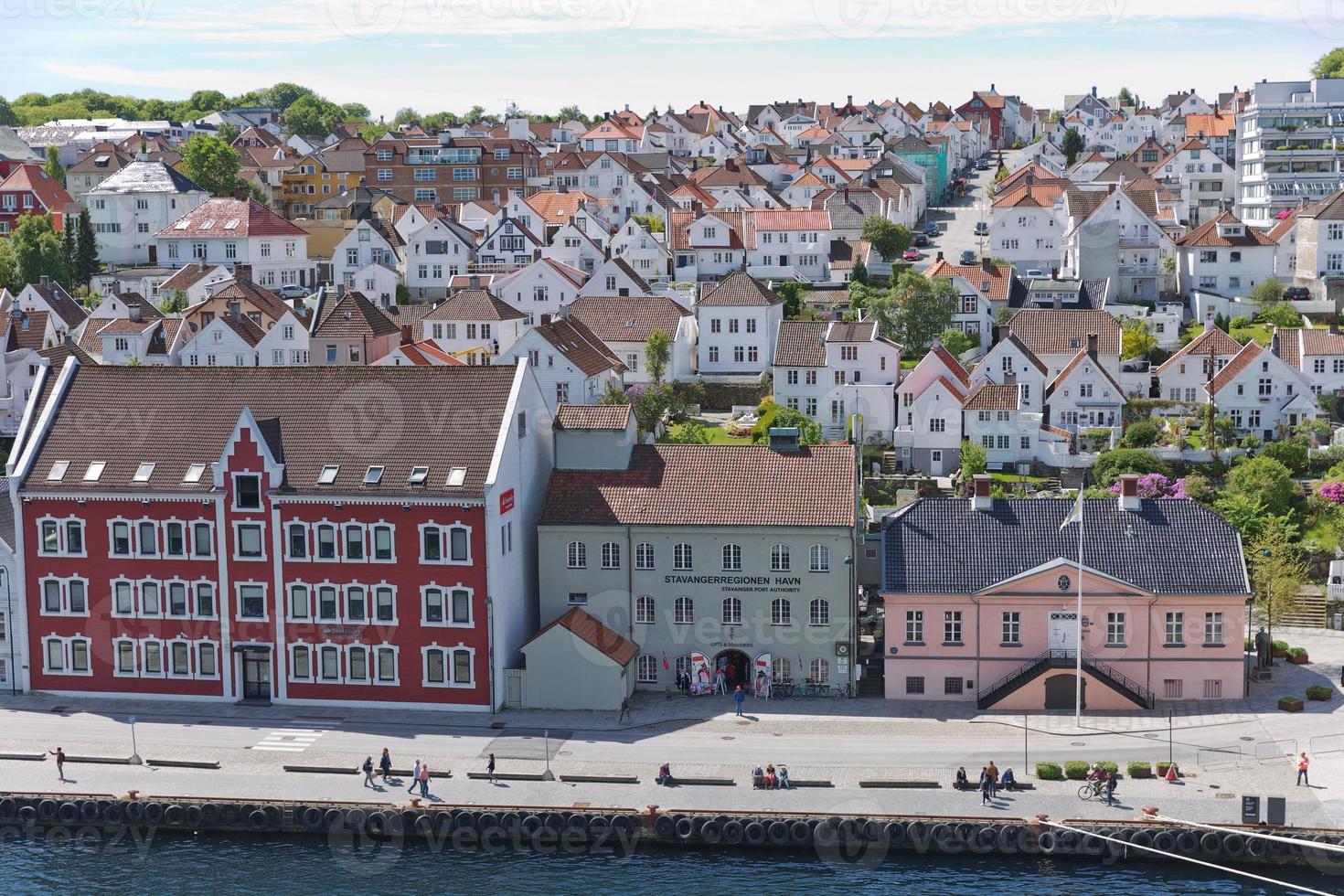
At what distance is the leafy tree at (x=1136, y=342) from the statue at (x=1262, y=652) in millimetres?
39514

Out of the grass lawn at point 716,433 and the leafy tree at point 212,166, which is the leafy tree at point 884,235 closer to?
the grass lawn at point 716,433

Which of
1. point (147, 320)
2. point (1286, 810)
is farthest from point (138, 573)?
point (147, 320)

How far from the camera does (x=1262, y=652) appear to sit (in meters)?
65.6

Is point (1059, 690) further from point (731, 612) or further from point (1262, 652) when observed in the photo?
point (731, 612)

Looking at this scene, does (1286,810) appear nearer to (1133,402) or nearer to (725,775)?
(725,775)

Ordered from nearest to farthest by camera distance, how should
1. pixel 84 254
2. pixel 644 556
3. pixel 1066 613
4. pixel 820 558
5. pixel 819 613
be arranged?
pixel 1066 613 → pixel 820 558 → pixel 819 613 → pixel 644 556 → pixel 84 254

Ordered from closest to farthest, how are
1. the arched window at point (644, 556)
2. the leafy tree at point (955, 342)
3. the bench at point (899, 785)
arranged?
1. the bench at point (899, 785)
2. the arched window at point (644, 556)
3. the leafy tree at point (955, 342)

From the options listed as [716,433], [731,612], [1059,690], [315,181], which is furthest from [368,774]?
[315,181]

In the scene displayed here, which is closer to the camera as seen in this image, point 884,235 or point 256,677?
point 256,677

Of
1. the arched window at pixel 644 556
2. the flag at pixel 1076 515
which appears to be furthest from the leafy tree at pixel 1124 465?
the arched window at pixel 644 556

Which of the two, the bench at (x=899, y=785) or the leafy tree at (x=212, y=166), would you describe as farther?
the leafy tree at (x=212, y=166)

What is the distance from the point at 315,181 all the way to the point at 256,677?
11999 cm

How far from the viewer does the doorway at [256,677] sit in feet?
212

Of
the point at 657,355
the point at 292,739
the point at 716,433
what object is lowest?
the point at 292,739
